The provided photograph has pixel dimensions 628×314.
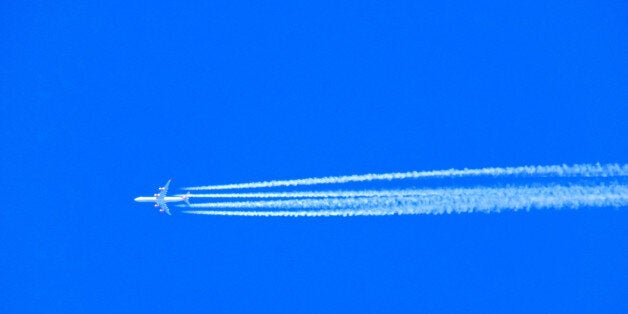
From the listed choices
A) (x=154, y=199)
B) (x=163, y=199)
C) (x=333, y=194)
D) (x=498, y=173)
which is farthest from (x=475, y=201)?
(x=154, y=199)

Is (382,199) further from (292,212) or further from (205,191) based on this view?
(205,191)

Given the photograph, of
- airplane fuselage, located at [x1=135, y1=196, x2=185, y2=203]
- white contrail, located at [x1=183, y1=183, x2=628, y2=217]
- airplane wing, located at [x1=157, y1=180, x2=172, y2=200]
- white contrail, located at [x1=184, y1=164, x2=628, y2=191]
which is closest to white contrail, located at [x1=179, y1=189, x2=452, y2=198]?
white contrail, located at [x1=183, y1=183, x2=628, y2=217]

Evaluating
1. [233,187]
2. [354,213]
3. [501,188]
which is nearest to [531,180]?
[501,188]

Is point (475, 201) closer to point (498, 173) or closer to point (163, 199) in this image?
point (498, 173)

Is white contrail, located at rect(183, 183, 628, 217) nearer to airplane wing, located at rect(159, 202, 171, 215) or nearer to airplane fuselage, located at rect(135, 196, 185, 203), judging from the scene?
airplane fuselage, located at rect(135, 196, 185, 203)

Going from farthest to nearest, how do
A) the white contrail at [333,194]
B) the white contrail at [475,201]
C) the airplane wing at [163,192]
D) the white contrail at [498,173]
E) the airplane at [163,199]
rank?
the airplane wing at [163,192]
the airplane at [163,199]
the white contrail at [333,194]
the white contrail at [498,173]
the white contrail at [475,201]

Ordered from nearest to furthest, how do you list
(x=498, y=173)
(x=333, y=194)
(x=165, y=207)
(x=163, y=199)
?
(x=498, y=173) → (x=333, y=194) → (x=163, y=199) → (x=165, y=207)

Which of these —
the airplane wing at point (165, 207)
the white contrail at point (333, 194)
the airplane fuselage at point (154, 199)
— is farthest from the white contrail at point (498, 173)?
the airplane wing at point (165, 207)

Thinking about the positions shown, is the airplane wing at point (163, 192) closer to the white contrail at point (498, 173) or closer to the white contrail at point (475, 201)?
the white contrail at point (498, 173)

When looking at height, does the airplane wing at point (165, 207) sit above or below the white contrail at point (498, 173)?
above
